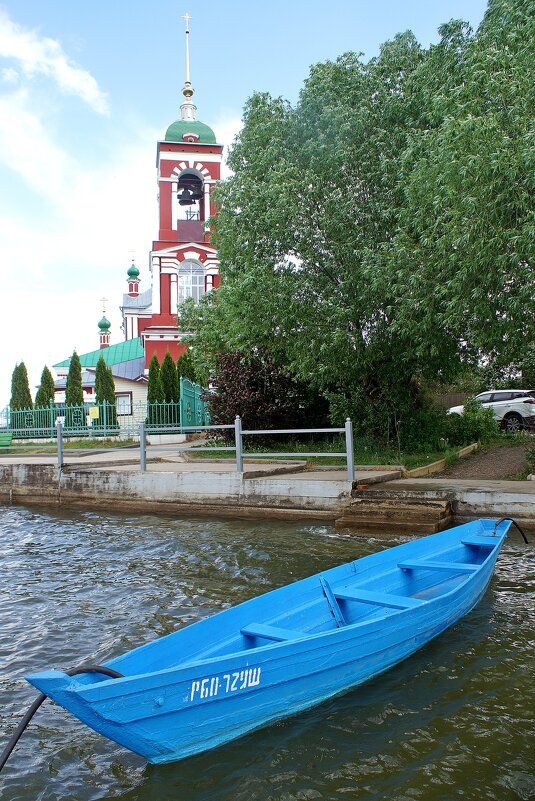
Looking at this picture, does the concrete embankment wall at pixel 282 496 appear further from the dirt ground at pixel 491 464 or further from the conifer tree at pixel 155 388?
the conifer tree at pixel 155 388

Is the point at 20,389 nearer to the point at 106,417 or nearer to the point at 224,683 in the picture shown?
the point at 106,417

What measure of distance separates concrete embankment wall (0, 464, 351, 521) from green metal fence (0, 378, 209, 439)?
18.3 ft

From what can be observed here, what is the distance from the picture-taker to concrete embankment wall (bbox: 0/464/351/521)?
465 inches

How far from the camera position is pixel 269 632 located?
4.45 metres

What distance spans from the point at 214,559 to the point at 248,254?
853cm

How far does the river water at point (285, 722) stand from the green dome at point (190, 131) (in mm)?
30692

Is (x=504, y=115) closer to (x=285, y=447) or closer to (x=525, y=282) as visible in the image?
(x=525, y=282)

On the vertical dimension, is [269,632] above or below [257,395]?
below

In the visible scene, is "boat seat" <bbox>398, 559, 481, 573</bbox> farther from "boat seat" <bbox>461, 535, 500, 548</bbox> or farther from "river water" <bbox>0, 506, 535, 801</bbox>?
"boat seat" <bbox>461, 535, 500, 548</bbox>

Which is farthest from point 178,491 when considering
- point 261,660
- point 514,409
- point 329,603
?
point 514,409

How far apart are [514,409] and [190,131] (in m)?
23.0

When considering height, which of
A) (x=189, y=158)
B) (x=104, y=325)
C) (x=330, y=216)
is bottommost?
(x=330, y=216)

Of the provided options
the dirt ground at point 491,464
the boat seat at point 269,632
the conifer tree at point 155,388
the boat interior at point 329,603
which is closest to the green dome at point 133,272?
the conifer tree at point 155,388

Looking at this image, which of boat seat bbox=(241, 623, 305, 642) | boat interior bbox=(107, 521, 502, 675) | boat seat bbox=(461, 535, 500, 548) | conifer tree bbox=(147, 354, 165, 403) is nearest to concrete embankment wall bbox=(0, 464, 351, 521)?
boat seat bbox=(461, 535, 500, 548)
